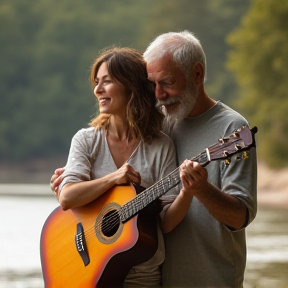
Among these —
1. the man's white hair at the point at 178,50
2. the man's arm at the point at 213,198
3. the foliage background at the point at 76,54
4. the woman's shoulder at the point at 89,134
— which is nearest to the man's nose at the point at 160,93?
the man's white hair at the point at 178,50

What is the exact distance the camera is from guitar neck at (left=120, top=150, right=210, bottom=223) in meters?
3.36

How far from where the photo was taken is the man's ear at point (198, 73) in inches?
147

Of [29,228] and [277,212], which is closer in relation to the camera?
[29,228]

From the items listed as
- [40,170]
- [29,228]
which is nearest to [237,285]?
[29,228]

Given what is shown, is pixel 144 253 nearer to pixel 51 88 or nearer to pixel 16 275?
pixel 16 275

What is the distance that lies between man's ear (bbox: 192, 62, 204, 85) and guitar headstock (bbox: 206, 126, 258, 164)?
0.56 m

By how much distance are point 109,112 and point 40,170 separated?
1647 inches

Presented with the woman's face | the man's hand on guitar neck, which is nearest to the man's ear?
the woman's face

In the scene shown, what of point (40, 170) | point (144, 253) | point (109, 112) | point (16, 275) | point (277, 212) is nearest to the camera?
point (144, 253)

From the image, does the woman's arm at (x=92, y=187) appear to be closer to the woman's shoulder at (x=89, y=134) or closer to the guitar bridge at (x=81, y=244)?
the guitar bridge at (x=81, y=244)

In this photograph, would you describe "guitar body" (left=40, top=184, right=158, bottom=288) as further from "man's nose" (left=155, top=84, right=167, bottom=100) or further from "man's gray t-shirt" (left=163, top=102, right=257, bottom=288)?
"man's nose" (left=155, top=84, right=167, bottom=100)

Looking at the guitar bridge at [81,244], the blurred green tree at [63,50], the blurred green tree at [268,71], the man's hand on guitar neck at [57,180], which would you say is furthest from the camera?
the blurred green tree at [63,50]

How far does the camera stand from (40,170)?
45219 millimetres

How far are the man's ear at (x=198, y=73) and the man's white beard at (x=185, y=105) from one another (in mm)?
44
